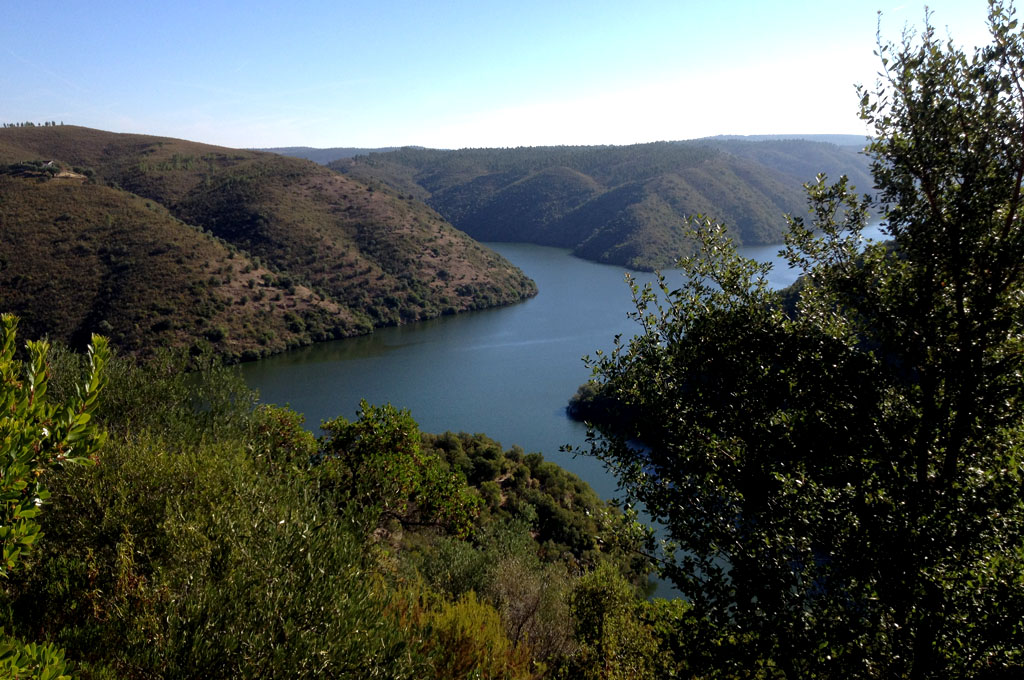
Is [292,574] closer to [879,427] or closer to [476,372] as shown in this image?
[879,427]

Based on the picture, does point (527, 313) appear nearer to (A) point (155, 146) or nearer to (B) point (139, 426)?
(B) point (139, 426)

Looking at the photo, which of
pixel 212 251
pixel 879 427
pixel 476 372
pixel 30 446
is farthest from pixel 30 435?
pixel 212 251

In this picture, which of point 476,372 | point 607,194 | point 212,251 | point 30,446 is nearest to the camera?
point 30,446

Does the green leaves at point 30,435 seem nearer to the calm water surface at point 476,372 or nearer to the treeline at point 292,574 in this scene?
the treeline at point 292,574

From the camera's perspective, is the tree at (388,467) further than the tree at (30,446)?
Yes

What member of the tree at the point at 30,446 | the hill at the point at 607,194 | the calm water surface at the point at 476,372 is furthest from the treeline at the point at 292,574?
the hill at the point at 607,194

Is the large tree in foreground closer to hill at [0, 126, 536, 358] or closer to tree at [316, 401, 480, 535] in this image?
tree at [316, 401, 480, 535]
